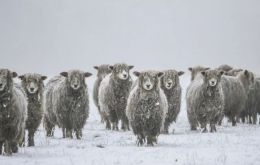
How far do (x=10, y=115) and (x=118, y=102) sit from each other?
28.0 ft

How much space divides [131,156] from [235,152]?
2245 millimetres

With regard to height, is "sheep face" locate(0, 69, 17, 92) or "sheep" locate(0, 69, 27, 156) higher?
"sheep face" locate(0, 69, 17, 92)

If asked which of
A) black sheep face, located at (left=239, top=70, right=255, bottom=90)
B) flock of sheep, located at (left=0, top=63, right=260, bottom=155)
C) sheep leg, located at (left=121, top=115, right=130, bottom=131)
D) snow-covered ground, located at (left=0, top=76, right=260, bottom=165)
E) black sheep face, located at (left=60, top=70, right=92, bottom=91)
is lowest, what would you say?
snow-covered ground, located at (left=0, top=76, right=260, bottom=165)

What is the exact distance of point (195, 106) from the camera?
779 inches

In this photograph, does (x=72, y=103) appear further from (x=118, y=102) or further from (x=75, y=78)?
(x=118, y=102)

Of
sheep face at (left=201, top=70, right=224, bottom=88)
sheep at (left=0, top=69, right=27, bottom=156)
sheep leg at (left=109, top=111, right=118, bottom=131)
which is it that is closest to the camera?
sheep at (left=0, top=69, right=27, bottom=156)

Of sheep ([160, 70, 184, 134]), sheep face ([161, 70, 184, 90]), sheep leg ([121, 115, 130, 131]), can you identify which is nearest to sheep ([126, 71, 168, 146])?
sheep face ([161, 70, 184, 90])

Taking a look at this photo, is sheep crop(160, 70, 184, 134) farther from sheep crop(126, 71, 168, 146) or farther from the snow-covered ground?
sheep crop(126, 71, 168, 146)

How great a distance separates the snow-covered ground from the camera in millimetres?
11625

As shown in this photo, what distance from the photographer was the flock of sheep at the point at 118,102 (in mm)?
13047

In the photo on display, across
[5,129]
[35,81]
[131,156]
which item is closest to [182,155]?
[131,156]

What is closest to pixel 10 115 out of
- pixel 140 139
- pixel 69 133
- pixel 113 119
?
pixel 140 139

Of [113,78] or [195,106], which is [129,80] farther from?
[195,106]

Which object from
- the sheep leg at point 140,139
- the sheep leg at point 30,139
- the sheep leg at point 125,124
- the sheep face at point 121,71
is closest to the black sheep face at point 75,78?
the sheep leg at point 30,139
